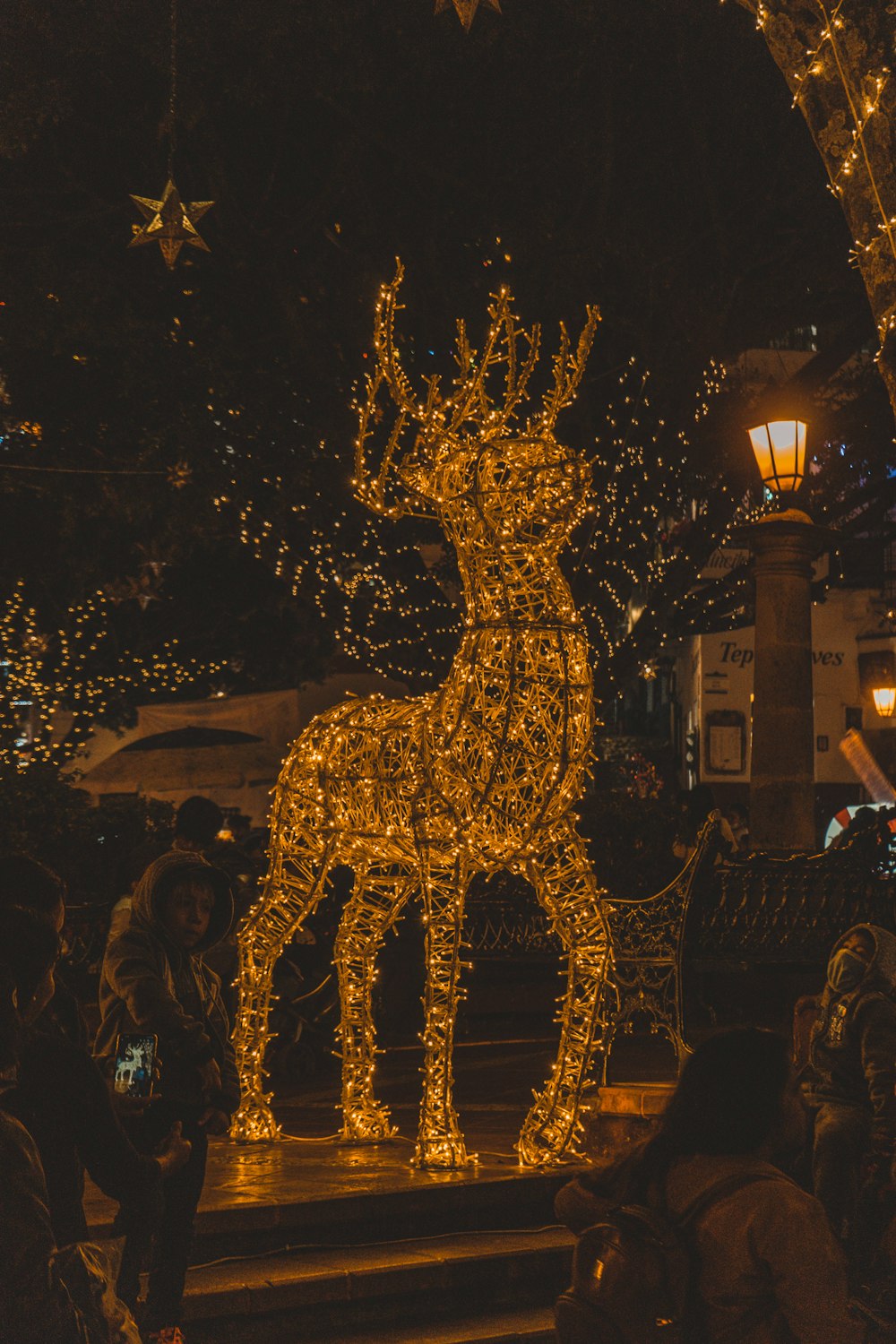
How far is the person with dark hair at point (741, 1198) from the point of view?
277 cm

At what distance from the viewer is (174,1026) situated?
471 cm

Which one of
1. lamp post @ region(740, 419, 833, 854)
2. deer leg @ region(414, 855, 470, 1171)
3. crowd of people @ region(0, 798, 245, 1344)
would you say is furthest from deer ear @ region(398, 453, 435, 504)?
lamp post @ region(740, 419, 833, 854)

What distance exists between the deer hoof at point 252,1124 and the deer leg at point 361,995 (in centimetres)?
38

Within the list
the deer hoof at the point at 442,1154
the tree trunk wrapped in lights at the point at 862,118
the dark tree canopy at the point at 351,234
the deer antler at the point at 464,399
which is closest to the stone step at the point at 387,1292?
the deer hoof at the point at 442,1154

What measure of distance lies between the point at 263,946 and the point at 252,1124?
2.81 ft

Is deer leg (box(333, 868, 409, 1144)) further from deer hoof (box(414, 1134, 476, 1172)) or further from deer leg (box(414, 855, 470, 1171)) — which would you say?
deer hoof (box(414, 1134, 476, 1172))

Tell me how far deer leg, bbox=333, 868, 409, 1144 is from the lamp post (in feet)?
11.3

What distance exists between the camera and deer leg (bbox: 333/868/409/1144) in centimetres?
757

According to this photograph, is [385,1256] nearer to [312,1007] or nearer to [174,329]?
[312,1007]

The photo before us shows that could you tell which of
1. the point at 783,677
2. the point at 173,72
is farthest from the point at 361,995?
the point at 173,72

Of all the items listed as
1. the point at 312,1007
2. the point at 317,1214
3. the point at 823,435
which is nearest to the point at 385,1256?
the point at 317,1214

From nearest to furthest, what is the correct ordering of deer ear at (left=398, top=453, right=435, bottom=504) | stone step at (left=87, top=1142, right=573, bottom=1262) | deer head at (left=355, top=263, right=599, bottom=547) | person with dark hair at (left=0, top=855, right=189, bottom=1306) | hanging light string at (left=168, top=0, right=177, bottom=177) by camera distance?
person with dark hair at (left=0, top=855, right=189, bottom=1306) < stone step at (left=87, top=1142, right=573, bottom=1262) < deer head at (left=355, top=263, right=599, bottom=547) < deer ear at (left=398, top=453, right=435, bottom=504) < hanging light string at (left=168, top=0, right=177, bottom=177)

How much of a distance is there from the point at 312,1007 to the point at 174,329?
596 centimetres

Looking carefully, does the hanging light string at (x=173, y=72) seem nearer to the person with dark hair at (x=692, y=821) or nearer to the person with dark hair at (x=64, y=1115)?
the person with dark hair at (x=64, y=1115)
